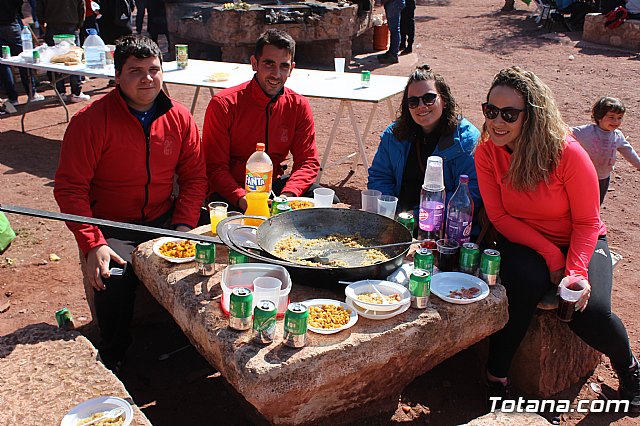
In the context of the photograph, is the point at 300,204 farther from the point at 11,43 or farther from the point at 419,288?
the point at 11,43

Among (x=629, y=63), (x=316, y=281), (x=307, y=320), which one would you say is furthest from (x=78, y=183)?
(x=629, y=63)

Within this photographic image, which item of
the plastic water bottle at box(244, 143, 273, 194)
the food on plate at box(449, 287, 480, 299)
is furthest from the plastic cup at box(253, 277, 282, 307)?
the plastic water bottle at box(244, 143, 273, 194)

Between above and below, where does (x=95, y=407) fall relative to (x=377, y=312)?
below

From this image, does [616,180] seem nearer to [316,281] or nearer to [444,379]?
[444,379]

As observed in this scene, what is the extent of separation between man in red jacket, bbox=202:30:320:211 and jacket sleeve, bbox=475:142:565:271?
137 cm

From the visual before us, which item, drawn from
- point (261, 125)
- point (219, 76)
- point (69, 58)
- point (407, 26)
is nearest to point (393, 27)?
point (407, 26)

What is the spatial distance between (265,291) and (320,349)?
33cm

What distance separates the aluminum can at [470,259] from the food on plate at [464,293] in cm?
16

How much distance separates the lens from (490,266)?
9.89ft

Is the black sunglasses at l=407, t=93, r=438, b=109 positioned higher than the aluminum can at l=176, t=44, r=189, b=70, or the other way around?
the black sunglasses at l=407, t=93, r=438, b=109

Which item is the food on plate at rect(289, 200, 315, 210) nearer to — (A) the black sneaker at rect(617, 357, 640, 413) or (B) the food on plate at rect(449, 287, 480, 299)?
(B) the food on plate at rect(449, 287, 480, 299)

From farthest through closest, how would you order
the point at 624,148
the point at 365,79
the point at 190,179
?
the point at 365,79 < the point at 624,148 < the point at 190,179

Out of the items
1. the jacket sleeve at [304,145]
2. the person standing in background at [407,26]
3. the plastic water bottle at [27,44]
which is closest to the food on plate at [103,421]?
the jacket sleeve at [304,145]

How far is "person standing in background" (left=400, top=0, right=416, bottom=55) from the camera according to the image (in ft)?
40.7
